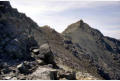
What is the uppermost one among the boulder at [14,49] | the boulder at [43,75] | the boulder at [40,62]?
the boulder at [14,49]

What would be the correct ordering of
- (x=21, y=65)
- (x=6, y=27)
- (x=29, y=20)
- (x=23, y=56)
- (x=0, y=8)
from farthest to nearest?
1. (x=29, y=20)
2. (x=0, y=8)
3. (x=6, y=27)
4. (x=23, y=56)
5. (x=21, y=65)

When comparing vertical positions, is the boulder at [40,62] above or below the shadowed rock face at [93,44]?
above

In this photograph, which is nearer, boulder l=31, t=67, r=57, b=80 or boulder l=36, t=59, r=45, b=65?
boulder l=31, t=67, r=57, b=80

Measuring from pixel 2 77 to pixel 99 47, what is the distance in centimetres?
5828

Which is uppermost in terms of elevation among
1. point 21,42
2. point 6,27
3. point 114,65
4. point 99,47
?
point 6,27

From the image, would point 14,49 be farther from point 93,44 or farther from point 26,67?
point 93,44

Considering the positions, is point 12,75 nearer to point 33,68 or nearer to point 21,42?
point 33,68

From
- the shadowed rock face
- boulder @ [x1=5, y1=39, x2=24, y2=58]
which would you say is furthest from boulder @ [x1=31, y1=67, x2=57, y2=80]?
the shadowed rock face

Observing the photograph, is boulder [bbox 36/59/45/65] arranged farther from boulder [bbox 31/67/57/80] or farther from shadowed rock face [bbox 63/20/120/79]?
shadowed rock face [bbox 63/20/120/79]

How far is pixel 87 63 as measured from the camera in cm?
5016

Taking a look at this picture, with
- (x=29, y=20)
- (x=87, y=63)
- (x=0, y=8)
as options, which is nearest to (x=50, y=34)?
(x=29, y=20)

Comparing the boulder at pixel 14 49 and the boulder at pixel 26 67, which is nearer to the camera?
the boulder at pixel 26 67

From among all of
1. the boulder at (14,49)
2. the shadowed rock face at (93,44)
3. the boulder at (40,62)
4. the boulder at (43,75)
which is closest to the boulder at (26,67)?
the boulder at (43,75)

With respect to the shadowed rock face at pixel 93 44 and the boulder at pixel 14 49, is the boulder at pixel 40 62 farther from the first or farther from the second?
the shadowed rock face at pixel 93 44
